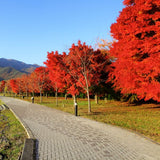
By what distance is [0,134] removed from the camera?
283 inches


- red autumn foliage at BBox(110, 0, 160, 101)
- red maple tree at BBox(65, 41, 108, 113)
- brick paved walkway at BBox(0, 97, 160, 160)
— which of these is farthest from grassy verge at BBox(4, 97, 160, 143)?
red maple tree at BBox(65, 41, 108, 113)

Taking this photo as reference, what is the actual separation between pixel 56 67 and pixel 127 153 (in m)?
14.8

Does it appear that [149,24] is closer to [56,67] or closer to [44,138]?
[44,138]

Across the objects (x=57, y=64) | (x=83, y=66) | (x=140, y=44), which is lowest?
(x=83, y=66)

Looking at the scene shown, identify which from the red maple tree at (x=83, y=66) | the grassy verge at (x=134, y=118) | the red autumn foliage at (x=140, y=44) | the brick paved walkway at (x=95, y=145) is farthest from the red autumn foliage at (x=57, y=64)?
the brick paved walkway at (x=95, y=145)

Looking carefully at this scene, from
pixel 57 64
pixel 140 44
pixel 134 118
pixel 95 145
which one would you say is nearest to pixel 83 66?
pixel 57 64

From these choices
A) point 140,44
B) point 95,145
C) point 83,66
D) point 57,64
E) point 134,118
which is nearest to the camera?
point 95,145

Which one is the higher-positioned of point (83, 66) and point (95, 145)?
point (83, 66)

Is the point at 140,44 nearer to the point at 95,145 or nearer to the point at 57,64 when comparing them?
the point at 95,145

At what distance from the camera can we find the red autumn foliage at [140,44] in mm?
9295

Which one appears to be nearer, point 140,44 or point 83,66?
point 140,44

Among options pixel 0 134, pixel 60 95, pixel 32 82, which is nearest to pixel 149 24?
pixel 0 134

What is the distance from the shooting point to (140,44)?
993cm

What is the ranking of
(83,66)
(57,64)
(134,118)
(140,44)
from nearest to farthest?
(140,44), (134,118), (83,66), (57,64)
